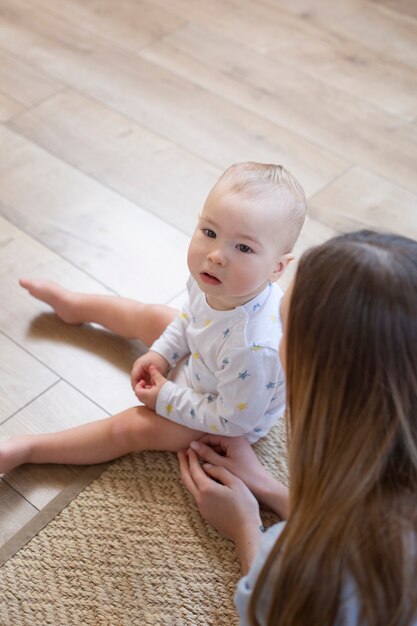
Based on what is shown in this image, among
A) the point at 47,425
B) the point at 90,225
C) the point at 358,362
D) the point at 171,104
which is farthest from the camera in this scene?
the point at 171,104

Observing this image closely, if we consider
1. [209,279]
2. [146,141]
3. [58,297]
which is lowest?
[58,297]

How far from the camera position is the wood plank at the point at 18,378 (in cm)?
114

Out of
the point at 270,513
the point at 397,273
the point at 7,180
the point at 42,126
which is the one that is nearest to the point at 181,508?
the point at 270,513

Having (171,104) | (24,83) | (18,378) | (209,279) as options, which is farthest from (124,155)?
(209,279)

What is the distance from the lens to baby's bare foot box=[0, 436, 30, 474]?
3.38 ft

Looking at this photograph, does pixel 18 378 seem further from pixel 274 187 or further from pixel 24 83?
pixel 24 83

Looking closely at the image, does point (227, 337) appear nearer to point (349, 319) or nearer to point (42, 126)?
point (349, 319)

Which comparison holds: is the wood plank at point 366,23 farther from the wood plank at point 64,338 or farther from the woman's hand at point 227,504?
the woman's hand at point 227,504

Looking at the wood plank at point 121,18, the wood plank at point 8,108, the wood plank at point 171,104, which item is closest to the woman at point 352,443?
the wood plank at point 171,104

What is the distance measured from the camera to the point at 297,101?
1.67m

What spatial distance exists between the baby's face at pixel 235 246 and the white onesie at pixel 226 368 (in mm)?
48

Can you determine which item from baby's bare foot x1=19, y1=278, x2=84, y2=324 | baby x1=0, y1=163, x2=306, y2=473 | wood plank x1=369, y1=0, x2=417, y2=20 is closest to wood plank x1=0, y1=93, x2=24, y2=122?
baby's bare foot x1=19, y1=278, x2=84, y2=324

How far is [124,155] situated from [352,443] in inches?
41.4

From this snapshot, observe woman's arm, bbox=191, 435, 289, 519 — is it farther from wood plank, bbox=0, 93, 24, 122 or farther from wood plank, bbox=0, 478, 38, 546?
wood plank, bbox=0, 93, 24, 122
